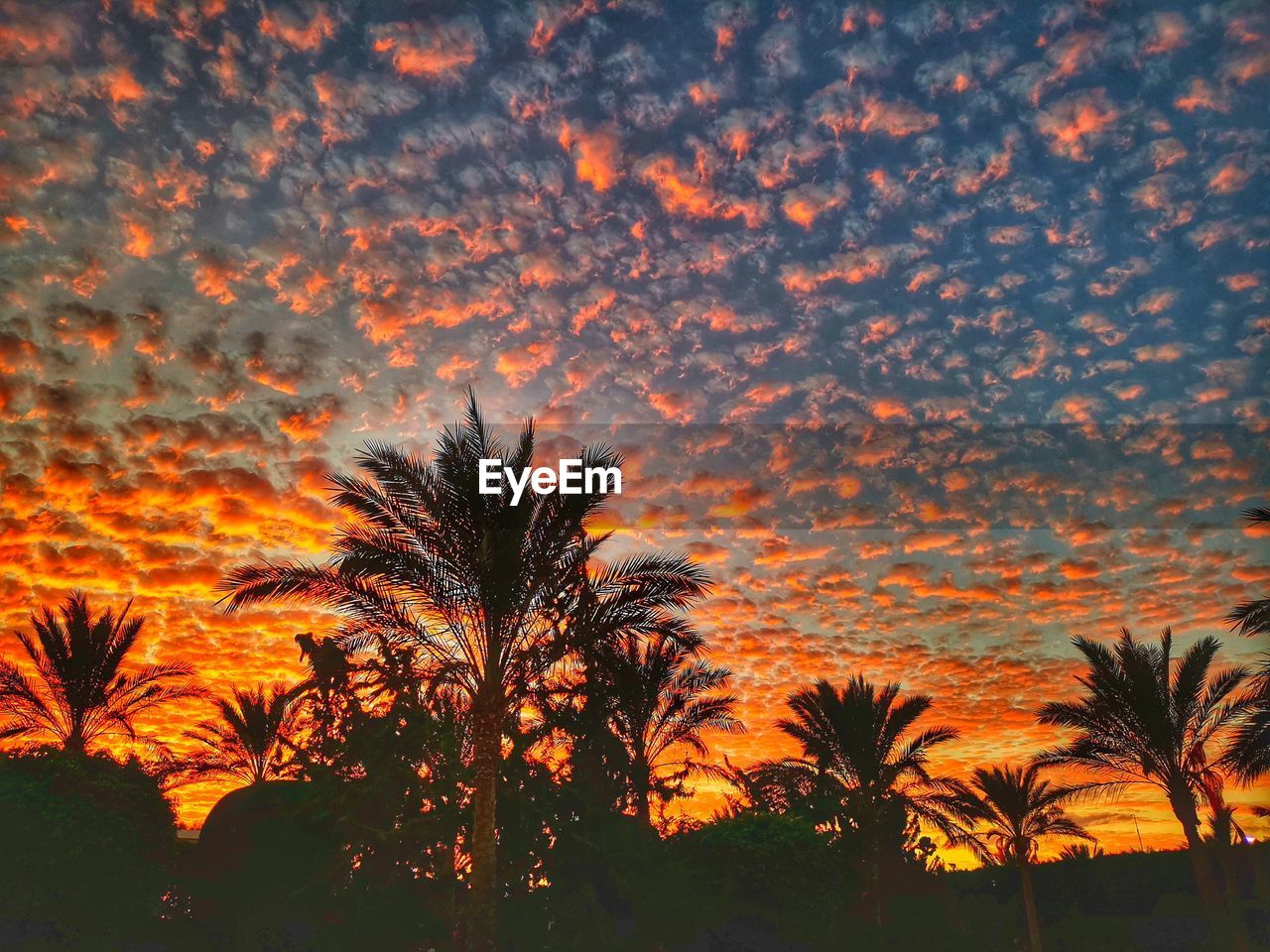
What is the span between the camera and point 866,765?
25.0 metres

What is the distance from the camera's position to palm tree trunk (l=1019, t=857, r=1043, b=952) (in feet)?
97.1

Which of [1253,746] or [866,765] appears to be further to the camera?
[866,765]

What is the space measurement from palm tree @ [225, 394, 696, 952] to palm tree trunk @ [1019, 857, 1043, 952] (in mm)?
25181

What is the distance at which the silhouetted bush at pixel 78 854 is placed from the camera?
15.9m

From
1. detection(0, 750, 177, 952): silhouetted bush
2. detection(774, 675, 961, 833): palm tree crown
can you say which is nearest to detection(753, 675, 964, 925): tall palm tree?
detection(774, 675, 961, 833): palm tree crown

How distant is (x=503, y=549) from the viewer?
13312 mm

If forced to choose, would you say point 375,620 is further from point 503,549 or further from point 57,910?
point 57,910

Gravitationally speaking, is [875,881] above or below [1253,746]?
below

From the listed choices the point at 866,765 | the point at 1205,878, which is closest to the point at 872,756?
the point at 866,765

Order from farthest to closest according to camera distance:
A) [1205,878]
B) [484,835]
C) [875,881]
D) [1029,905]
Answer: [1029,905]
[875,881]
[1205,878]
[484,835]

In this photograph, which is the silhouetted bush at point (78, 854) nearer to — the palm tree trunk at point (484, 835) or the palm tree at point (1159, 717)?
the palm tree trunk at point (484, 835)

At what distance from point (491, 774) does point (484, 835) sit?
3.06ft

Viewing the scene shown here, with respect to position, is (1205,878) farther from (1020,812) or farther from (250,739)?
(250,739)

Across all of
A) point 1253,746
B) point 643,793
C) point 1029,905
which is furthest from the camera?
point 1029,905
